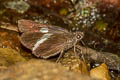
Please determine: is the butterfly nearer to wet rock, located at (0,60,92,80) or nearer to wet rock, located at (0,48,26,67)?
wet rock, located at (0,48,26,67)

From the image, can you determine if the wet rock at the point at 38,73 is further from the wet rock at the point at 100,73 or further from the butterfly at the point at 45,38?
the butterfly at the point at 45,38

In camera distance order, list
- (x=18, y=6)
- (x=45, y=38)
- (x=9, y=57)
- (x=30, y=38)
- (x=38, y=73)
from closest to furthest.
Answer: (x=38, y=73) < (x=9, y=57) < (x=30, y=38) < (x=45, y=38) < (x=18, y=6)

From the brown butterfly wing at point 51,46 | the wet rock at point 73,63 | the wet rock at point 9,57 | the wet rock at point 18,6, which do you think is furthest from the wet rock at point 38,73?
the wet rock at point 18,6

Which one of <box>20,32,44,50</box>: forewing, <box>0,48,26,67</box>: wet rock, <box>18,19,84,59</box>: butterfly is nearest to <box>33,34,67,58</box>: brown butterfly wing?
<box>18,19,84,59</box>: butterfly

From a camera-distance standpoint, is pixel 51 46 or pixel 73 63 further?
pixel 51 46

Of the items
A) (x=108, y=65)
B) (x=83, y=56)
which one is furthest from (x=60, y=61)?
(x=108, y=65)

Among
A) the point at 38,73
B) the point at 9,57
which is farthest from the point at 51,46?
the point at 38,73

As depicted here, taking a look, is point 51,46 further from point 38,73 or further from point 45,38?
point 38,73
